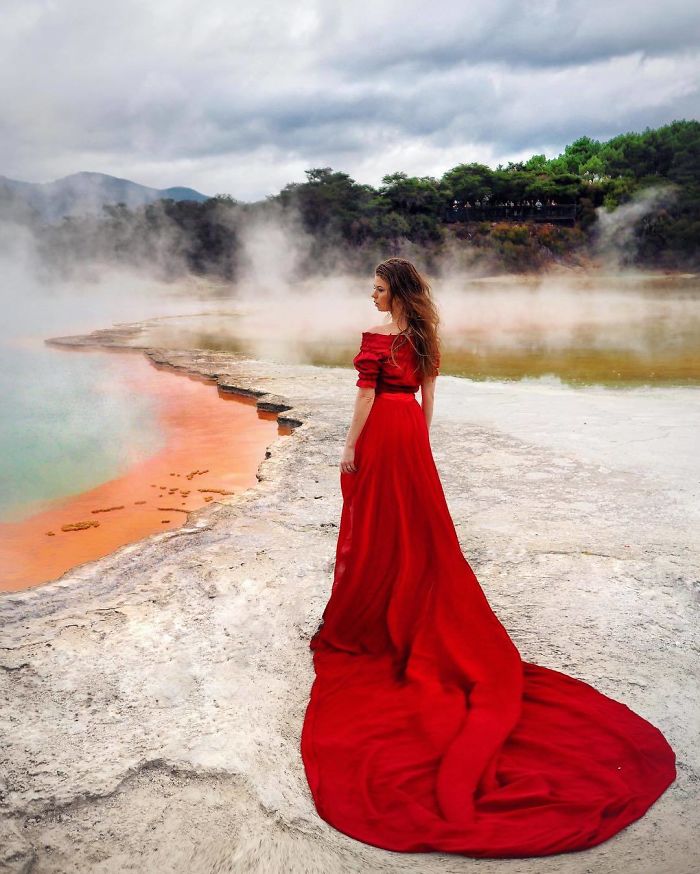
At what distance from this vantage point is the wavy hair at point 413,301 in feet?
7.65

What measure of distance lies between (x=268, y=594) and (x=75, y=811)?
114 cm

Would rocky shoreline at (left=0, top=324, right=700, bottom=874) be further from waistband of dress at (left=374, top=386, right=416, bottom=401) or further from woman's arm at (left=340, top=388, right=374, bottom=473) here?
waistband of dress at (left=374, top=386, right=416, bottom=401)

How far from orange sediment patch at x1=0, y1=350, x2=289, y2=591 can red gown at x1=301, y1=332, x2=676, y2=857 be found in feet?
5.45

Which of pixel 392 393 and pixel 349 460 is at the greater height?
pixel 392 393

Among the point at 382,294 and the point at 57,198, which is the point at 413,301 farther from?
the point at 57,198

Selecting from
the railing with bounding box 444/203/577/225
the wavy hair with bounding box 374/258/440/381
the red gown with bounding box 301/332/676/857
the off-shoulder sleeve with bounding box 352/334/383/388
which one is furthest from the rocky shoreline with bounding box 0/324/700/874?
the railing with bounding box 444/203/577/225

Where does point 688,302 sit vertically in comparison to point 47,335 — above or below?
above

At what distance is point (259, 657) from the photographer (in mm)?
2367

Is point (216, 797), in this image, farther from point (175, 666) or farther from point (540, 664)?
point (540, 664)

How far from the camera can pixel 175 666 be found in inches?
90.2

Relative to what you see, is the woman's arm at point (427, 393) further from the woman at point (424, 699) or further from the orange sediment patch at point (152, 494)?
the orange sediment patch at point (152, 494)

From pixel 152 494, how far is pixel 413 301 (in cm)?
277

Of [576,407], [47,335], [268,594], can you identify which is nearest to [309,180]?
[47,335]

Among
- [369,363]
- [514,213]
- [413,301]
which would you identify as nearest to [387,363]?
[369,363]
